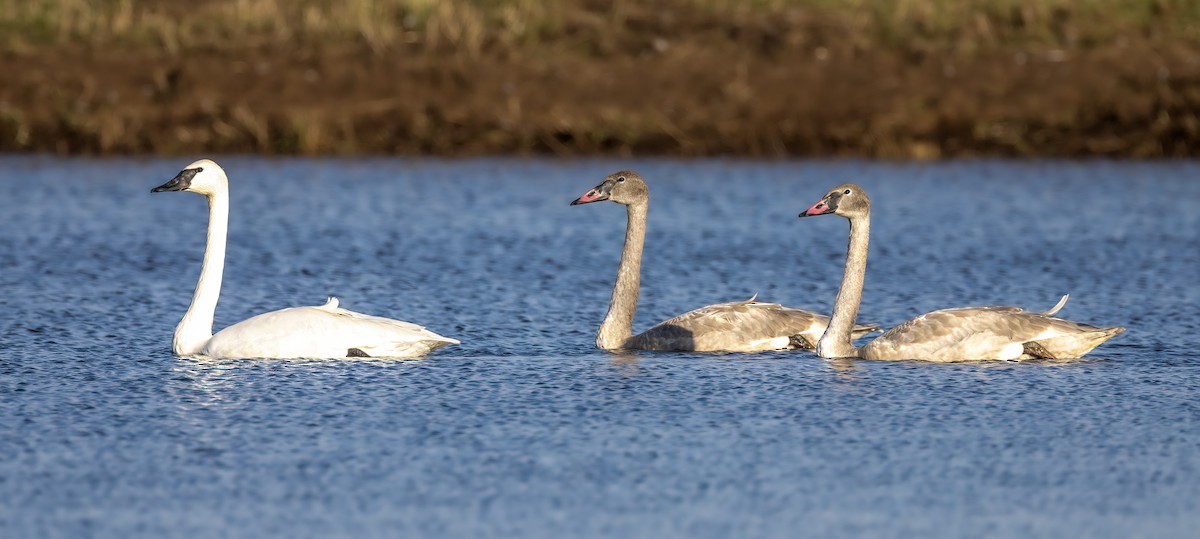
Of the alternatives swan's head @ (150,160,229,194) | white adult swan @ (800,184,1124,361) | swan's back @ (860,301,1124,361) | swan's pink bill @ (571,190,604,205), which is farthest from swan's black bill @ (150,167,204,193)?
swan's back @ (860,301,1124,361)

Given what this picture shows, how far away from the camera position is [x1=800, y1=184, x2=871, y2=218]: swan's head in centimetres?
1142

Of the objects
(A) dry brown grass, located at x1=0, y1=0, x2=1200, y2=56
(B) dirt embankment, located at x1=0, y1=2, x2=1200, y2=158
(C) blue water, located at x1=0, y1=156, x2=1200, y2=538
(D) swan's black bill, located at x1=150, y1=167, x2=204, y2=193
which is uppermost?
(A) dry brown grass, located at x1=0, y1=0, x2=1200, y2=56

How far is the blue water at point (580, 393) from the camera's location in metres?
7.65

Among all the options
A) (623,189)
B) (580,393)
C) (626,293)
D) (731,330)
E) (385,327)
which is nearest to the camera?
(580,393)

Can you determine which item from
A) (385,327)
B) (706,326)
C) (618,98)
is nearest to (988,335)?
(706,326)

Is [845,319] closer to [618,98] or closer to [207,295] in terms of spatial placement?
[207,295]

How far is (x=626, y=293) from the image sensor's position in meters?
12.1

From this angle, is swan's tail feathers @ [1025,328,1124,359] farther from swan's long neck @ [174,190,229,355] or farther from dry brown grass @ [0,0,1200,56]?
dry brown grass @ [0,0,1200,56]

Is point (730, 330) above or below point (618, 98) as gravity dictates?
below

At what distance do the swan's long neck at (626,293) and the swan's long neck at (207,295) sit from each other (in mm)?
2396

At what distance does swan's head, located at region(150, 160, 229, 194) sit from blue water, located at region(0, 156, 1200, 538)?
3.38ft

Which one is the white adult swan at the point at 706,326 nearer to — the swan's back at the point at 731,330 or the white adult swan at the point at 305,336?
the swan's back at the point at 731,330

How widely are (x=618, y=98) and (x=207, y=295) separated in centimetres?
1348

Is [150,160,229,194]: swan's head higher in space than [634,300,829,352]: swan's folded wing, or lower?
higher
